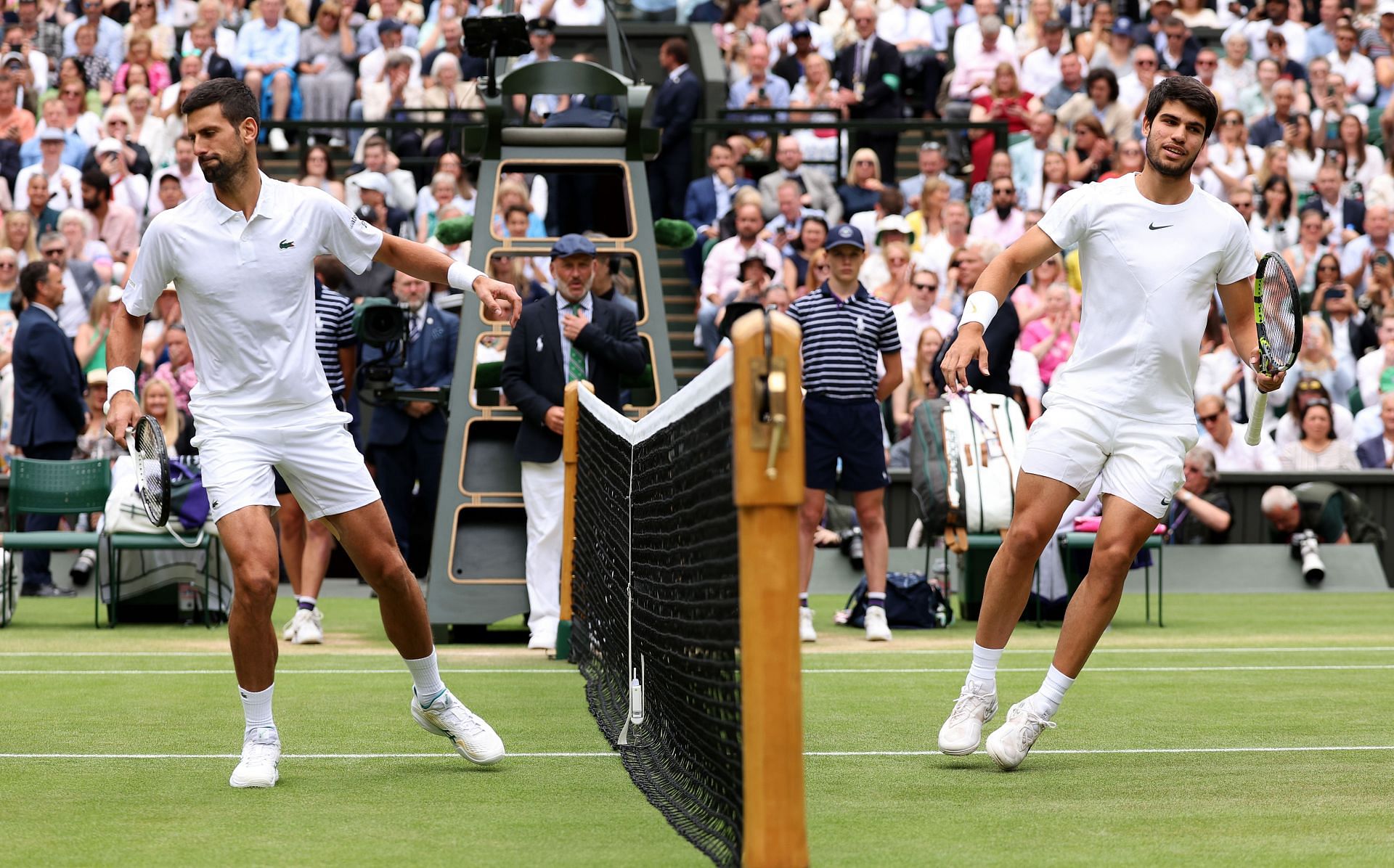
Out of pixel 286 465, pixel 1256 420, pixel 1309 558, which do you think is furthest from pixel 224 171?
pixel 1309 558

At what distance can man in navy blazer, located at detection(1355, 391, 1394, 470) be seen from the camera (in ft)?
57.2

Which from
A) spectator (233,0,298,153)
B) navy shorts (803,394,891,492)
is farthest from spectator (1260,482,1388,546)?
spectator (233,0,298,153)

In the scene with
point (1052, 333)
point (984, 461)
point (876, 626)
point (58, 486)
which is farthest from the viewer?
point (1052, 333)

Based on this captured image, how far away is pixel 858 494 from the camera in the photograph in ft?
41.1

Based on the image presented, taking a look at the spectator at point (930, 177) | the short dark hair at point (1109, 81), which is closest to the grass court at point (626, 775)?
the spectator at point (930, 177)

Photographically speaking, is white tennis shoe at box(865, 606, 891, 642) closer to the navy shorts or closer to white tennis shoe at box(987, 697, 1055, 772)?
the navy shorts

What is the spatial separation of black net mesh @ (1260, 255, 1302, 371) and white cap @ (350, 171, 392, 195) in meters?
12.8

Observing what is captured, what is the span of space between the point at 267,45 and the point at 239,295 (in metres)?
16.2

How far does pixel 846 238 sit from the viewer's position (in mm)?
12398

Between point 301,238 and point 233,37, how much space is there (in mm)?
17019

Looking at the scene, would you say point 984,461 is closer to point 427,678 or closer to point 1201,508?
point 1201,508

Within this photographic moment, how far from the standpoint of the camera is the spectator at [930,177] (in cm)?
1986

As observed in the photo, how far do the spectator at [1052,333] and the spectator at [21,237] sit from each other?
29.5 ft

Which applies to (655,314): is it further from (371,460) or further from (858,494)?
(371,460)
